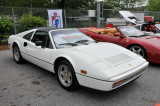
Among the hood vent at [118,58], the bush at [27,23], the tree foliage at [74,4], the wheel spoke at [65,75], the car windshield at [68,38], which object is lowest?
the wheel spoke at [65,75]

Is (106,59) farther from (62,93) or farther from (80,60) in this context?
(62,93)

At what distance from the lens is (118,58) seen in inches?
121

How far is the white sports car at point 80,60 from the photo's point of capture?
2.59 metres

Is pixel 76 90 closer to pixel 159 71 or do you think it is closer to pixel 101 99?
pixel 101 99

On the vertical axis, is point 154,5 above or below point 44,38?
above

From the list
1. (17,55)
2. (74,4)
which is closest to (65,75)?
(17,55)

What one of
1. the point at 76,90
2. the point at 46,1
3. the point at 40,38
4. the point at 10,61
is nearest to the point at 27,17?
the point at 10,61

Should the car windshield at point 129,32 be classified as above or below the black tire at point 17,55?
above

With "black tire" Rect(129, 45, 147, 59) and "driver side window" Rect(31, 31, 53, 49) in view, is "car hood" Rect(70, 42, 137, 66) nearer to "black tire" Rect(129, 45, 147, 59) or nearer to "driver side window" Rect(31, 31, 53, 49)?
"driver side window" Rect(31, 31, 53, 49)

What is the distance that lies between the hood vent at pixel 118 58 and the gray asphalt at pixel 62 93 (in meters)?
0.60

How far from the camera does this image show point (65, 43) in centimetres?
354

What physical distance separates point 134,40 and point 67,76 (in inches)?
111

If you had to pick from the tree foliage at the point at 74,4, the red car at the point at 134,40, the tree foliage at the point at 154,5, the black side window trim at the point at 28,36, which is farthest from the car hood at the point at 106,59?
the tree foliage at the point at 154,5

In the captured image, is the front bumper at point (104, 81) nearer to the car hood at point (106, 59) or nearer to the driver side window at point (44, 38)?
the car hood at point (106, 59)
